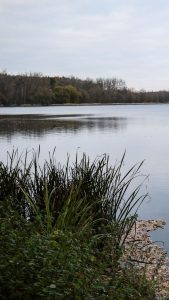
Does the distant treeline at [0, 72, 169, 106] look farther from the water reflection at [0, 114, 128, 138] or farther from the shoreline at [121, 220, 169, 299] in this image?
the shoreline at [121, 220, 169, 299]

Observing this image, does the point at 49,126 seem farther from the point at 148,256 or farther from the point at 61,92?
the point at 61,92

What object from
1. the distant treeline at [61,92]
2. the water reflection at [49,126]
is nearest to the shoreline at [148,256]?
the water reflection at [49,126]

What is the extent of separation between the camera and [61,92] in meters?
124

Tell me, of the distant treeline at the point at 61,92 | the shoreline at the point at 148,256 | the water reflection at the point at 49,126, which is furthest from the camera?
the distant treeline at the point at 61,92

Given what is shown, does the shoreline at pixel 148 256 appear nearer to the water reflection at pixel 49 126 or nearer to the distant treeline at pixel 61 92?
the water reflection at pixel 49 126

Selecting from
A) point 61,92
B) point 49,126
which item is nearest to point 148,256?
point 49,126

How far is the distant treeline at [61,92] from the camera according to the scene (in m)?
121

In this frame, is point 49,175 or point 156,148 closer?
point 49,175

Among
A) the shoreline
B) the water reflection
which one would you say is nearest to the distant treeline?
the water reflection

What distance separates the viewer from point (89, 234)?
5527mm

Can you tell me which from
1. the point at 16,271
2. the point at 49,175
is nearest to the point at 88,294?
the point at 16,271

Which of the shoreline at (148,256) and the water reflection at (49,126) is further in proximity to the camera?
the water reflection at (49,126)

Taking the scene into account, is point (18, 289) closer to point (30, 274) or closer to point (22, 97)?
point (30, 274)

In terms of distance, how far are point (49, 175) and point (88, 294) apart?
3.48 m
